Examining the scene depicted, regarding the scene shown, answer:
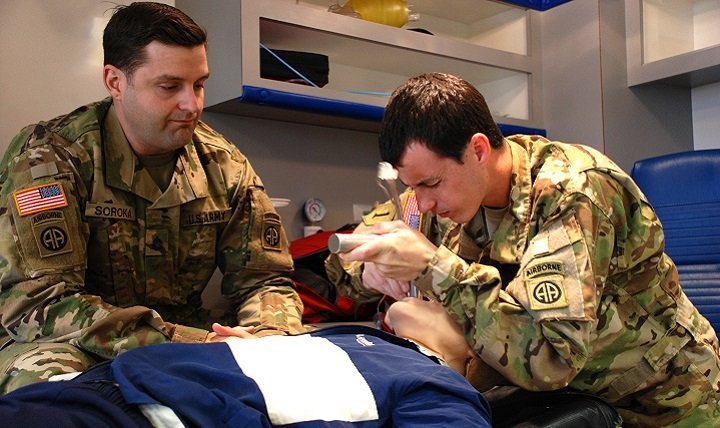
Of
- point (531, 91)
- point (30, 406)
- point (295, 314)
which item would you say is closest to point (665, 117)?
point (531, 91)

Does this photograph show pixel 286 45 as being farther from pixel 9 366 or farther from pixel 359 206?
pixel 9 366

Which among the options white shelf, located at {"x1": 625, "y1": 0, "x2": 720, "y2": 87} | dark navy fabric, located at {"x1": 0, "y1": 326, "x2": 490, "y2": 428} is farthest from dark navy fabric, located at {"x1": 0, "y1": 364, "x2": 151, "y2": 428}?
white shelf, located at {"x1": 625, "y1": 0, "x2": 720, "y2": 87}

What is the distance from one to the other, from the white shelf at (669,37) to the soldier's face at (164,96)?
69.6 inches

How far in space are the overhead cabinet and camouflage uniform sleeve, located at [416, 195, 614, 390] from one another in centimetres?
109

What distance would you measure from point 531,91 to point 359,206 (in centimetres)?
81

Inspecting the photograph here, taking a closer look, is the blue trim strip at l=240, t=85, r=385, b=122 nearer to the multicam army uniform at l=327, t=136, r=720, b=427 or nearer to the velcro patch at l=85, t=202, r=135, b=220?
the velcro patch at l=85, t=202, r=135, b=220

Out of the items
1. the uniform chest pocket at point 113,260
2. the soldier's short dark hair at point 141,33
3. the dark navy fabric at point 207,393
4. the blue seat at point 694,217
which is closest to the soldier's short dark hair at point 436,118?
the dark navy fabric at point 207,393

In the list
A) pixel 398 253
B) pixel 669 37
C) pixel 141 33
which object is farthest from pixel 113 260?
pixel 669 37

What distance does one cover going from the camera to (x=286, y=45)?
90.3 inches

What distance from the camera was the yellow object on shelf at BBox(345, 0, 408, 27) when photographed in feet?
7.91

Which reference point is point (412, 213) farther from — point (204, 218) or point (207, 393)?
point (207, 393)

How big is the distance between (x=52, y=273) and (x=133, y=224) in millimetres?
236

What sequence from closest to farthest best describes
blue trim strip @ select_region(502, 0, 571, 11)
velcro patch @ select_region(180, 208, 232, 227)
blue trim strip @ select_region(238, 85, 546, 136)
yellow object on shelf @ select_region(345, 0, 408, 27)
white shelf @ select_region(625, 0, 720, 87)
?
velcro patch @ select_region(180, 208, 232, 227), blue trim strip @ select_region(238, 85, 546, 136), yellow object on shelf @ select_region(345, 0, 408, 27), white shelf @ select_region(625, 0, 720, 87), blue trim strip @ select_region(502, 0, 571, 11)

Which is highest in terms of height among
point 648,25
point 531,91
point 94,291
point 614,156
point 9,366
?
point 648,25
